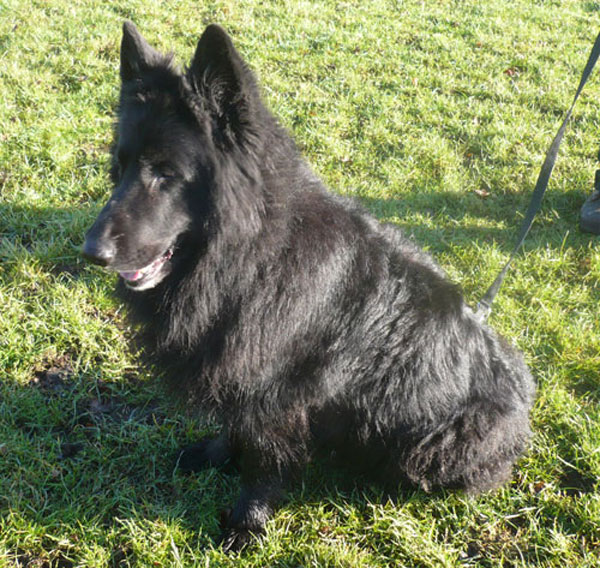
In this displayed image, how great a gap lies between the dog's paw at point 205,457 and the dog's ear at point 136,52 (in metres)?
2.08

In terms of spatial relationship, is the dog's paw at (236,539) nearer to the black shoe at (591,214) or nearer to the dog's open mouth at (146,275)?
the dog's open mouth at (146,275)

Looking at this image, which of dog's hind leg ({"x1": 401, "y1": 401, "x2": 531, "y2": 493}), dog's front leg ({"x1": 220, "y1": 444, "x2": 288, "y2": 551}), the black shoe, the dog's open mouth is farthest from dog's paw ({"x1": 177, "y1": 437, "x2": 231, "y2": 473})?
the black shoe

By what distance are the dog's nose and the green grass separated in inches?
49.9

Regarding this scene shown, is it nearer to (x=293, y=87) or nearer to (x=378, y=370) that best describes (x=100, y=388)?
(x=378, y=370)

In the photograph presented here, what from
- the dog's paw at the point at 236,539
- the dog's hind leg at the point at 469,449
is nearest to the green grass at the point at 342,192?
the dog's paw at the point at 236,539

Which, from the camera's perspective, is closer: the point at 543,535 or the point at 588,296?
the point at 543,535

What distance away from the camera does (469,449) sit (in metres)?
2.72

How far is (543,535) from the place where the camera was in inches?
110

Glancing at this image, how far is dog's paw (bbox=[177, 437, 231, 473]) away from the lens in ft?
10.1

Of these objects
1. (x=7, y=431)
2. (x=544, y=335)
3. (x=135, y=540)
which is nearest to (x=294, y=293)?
(x=135, y=540)

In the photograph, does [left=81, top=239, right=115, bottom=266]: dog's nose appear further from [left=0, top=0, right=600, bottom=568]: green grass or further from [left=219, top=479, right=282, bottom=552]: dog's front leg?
[left=219, top=479, right=282, bottom=552]: dog's front leg

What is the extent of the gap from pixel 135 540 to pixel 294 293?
1554 millimetres

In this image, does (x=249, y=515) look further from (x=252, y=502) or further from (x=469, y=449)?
(x=469, y=449)

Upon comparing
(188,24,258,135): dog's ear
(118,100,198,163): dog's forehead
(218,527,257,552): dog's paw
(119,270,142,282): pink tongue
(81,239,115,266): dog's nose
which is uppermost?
(188,24,258,135): dog's ear
